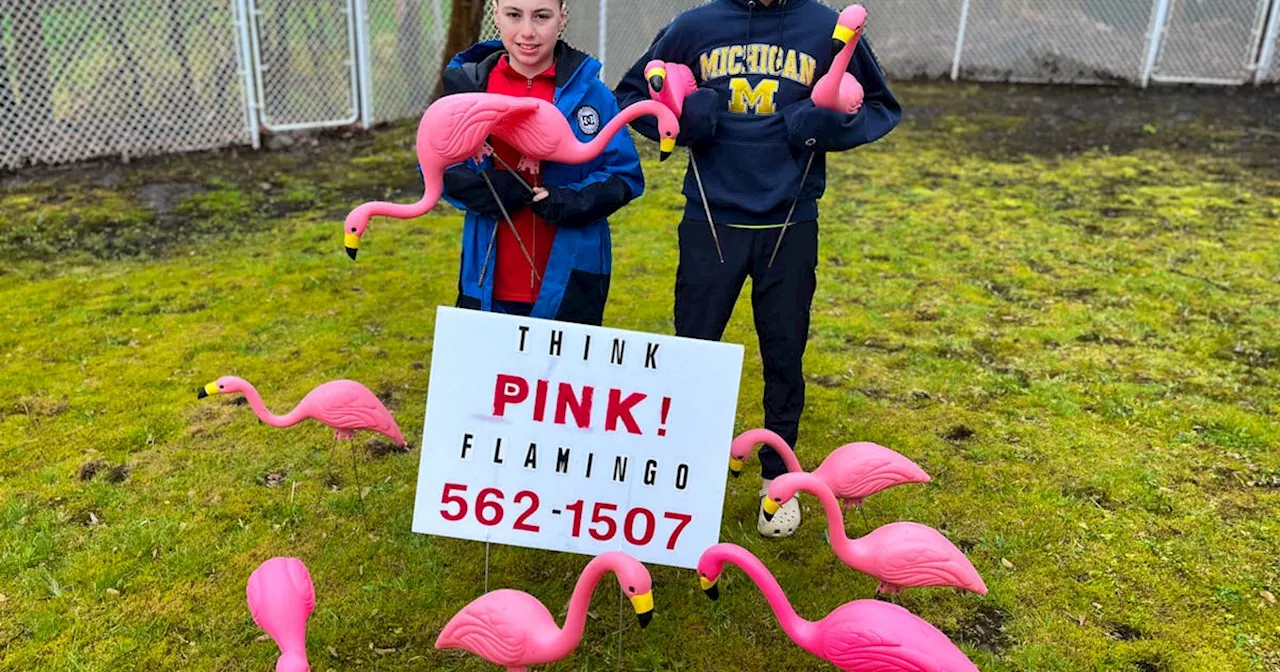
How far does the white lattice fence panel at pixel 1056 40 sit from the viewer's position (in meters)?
11.7

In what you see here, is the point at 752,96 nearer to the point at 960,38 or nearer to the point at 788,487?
the point at 788,487

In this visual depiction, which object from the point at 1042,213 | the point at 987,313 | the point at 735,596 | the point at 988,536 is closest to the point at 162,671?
the point at 735,596

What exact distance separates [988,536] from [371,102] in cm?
826

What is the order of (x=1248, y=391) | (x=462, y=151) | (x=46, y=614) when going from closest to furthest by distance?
(x=462, y=151) → (x=46, y=614) → (x=1248, y=391)

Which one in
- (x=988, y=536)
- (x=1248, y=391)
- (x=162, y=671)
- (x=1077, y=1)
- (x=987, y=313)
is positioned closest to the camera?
(x=162, y=671)

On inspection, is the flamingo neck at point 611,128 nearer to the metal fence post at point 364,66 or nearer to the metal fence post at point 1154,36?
the metal fence post at point 364,66

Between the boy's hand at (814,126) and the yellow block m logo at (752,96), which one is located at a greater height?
the yellow block m logo at (752,96)

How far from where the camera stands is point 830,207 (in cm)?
752

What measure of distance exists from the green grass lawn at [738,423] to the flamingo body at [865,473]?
20.3 inches

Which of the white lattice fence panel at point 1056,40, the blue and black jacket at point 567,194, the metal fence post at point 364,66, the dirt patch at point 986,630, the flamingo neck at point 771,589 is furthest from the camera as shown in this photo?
the white lattice fence panel at point 1056,40

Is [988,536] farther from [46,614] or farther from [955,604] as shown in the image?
[46,614]

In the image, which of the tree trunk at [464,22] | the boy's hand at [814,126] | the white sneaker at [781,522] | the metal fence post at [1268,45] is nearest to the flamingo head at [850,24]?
the boy's hand at [814,126]

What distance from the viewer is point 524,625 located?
2.21 metres

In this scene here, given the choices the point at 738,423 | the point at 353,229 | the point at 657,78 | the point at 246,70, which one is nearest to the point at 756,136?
the point at 657,78
